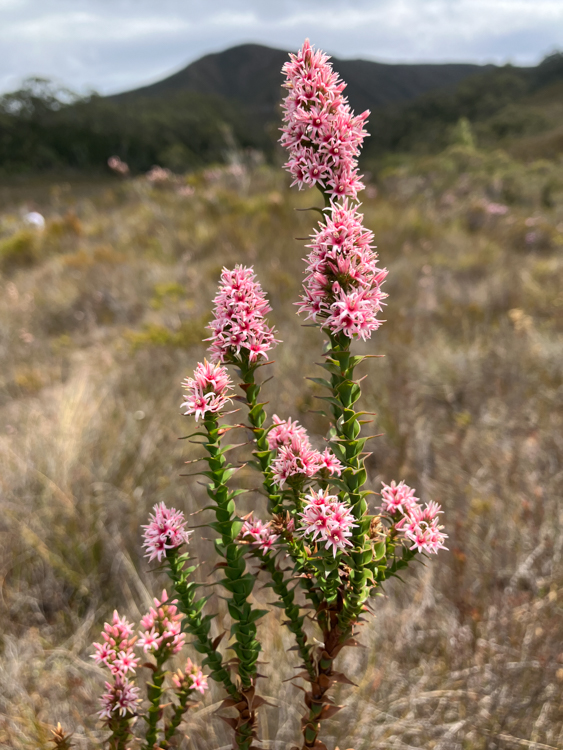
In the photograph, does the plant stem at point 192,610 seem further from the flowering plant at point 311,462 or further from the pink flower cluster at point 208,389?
the pink flower cluster at point 208,389

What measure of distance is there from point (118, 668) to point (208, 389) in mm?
835

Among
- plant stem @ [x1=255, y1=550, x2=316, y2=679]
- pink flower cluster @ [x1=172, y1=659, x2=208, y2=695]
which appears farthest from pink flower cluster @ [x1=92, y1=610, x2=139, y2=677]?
plant stem @ [x1=255, y1=550, x2=316, y2=679]

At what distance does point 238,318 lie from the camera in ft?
2.92

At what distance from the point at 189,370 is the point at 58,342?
8.50 ft

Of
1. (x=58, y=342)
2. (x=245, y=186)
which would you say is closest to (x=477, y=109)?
(x=245, y=186)

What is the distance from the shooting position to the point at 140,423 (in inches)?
153

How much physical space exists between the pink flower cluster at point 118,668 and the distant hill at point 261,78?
8725 centimetres

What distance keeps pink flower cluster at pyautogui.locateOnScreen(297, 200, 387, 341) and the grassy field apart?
1405 mm

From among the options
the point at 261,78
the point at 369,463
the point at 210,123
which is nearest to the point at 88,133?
the point at 210,123

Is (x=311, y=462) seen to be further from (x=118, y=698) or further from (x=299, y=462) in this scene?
(x=118, y=698)

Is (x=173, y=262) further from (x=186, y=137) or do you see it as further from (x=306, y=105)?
(x=186, y=137)

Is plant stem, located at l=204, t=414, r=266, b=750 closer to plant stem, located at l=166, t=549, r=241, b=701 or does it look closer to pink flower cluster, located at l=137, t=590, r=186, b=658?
plant stem, located at l=166, t=549, r=241, b=701

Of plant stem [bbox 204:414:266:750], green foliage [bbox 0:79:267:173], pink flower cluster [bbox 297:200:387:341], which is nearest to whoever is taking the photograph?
pink flower cluster [bbox 297:200:387:341]

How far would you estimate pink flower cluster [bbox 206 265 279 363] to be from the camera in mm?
890
